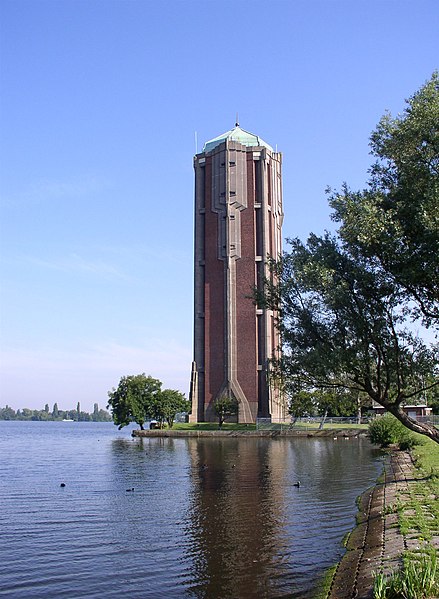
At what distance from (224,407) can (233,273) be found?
844 inches

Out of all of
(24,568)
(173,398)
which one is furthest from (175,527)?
(173,398)

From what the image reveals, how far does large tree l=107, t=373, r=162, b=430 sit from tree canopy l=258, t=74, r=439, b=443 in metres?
75.3

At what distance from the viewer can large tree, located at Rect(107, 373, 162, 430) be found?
3848 inches

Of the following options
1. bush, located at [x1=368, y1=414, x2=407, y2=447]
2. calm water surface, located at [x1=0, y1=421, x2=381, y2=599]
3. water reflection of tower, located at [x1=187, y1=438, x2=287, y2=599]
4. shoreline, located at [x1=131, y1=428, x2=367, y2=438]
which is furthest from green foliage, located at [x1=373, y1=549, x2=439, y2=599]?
shoreline, located at [x1=131, y1=428, x2=367, y2=438]

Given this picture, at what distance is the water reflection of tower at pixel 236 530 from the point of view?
15906mm

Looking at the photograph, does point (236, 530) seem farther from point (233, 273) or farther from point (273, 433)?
point (233, 273)

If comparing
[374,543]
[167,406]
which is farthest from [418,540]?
[167,406]

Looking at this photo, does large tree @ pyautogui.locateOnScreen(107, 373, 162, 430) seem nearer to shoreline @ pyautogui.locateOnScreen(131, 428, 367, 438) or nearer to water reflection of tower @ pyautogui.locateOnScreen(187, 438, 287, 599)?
shoreline @ pyautogui.locateOnScreen(131, 428, 367, 438)

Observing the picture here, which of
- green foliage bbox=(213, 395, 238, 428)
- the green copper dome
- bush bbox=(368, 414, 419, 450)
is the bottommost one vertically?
bush bbox=(368, 414, 419, 450)

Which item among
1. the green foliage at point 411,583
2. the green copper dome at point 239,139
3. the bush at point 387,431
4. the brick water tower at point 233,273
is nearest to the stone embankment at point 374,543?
the green foliage at point 411,583

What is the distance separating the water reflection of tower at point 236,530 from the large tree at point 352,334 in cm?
616

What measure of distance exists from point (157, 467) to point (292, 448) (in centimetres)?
2153

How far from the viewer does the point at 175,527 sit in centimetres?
2264

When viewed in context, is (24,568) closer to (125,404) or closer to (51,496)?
(51,496)
